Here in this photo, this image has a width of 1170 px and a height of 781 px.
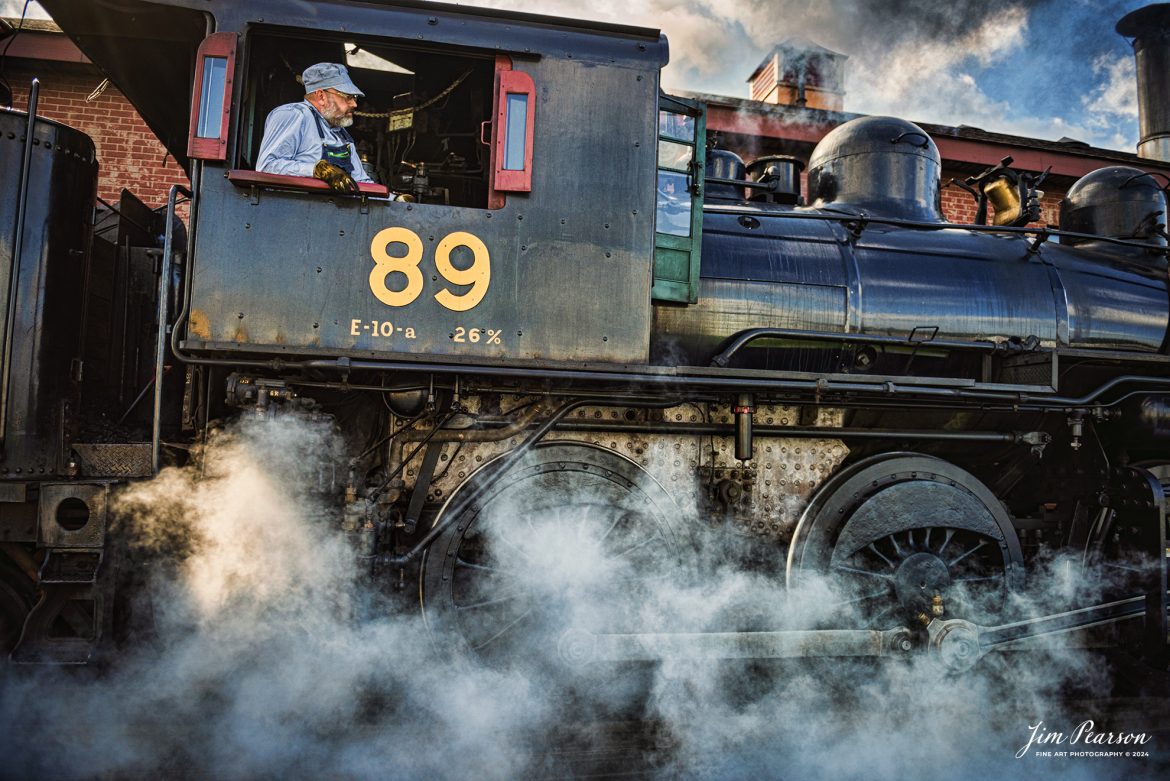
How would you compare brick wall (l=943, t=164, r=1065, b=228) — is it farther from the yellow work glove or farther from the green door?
the yellow work glove

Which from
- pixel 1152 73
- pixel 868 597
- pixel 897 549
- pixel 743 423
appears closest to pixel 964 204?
pixel 1152 73

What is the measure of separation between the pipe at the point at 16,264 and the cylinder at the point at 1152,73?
43.3ft

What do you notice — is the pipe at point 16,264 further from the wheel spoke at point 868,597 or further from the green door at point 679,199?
the wheel spoke at point 868,597

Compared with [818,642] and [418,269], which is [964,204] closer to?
[818,642]

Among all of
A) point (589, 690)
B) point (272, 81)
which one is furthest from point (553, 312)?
point (272, 81)

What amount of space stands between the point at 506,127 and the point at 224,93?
0.99 metres

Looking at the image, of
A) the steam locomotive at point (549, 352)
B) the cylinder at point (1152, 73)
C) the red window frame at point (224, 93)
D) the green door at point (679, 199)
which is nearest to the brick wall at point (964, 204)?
the cylinder at point (1152, 73)

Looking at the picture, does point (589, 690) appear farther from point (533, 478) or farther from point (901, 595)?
point (901, 595)

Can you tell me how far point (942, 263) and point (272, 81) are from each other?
3.28m

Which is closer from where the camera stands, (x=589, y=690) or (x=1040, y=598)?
(x=589, y=690)

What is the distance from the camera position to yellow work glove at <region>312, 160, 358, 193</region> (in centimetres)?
245

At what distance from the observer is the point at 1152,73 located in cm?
1080

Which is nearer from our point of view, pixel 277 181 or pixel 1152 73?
pixel 277 181

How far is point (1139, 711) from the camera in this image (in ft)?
10.8
